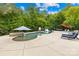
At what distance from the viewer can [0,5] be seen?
323 cm

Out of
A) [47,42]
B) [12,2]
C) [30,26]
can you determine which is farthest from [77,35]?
[12,2]

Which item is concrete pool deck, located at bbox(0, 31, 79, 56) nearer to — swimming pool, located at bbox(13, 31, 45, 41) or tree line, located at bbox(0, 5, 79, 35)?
swimming pool, located at bbox(13, 31, 45, 41)

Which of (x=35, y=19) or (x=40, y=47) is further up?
(x=35, y=19)

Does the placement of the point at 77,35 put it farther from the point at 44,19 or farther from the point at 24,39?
the point at 24,39

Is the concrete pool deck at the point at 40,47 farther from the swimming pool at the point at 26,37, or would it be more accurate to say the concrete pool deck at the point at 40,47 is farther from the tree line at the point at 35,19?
the tree line at the point at 35,19

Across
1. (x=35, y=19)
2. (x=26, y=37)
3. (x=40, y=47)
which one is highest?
(x=35, y=19)

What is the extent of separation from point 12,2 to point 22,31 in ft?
1.39

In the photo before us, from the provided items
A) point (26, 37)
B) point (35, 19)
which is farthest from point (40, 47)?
point (35, 19)

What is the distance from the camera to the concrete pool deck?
320 cm

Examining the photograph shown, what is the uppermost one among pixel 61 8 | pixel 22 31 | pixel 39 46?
pixel 61 8

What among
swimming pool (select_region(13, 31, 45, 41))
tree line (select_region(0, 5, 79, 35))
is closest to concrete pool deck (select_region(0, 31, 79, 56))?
swimming pool (select_region(13, 31, 45, 41))

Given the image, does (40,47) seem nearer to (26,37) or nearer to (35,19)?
(26,37)

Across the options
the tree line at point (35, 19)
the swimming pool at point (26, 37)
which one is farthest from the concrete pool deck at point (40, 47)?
the tree line at point (35, 19)

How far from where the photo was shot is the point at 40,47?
325 cm
